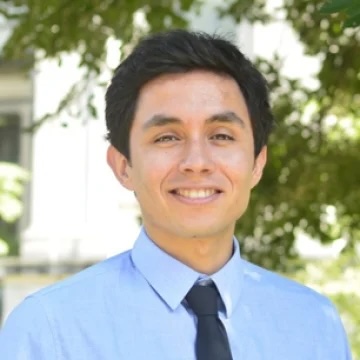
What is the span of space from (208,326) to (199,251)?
170 mm

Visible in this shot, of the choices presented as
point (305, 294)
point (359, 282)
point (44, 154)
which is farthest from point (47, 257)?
point (305, 294)

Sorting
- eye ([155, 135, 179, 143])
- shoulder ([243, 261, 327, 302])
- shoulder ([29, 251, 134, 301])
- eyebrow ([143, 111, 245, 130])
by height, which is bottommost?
shoulder ([243, 261, 327, 302])

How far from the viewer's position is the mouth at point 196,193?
8.29ft

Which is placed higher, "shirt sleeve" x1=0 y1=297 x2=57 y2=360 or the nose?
the nose

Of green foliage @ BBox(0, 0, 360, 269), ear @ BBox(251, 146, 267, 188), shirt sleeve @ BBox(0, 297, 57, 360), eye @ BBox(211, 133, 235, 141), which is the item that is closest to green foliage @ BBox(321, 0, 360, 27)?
ear @ BBox(251, 146, 267, 188)

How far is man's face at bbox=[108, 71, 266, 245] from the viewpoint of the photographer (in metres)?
2.53

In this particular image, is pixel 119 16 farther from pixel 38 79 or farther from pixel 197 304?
pixel 38 79

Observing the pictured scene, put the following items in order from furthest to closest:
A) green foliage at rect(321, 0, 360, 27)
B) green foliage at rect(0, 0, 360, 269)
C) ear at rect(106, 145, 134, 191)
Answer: green foliage at rect(0, 0, 360, 269) → green foliage at rect(321, 0, 360, 27) → ear at rect(106, 145, 134, 191)

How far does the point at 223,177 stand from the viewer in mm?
2553

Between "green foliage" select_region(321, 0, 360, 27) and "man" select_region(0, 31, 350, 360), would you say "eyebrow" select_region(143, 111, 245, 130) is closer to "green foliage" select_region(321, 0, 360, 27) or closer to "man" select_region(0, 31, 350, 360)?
"man" select_region(0, 31, 350, 360)

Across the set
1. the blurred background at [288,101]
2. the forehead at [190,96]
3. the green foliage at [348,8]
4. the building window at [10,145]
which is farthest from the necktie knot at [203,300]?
the building window at [10,145]

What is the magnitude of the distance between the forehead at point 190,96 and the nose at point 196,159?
7 cm

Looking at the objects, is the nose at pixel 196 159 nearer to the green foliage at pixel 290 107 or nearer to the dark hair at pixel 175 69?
the dark hair at pixel 175 69

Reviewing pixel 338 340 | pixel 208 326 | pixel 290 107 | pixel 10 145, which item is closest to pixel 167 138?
pixel 208 326
